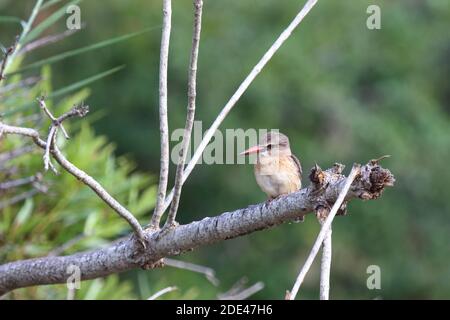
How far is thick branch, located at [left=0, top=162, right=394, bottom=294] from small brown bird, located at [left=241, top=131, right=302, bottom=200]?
939mm

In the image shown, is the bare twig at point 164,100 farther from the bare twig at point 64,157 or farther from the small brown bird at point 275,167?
the small brown bird at point 275,167

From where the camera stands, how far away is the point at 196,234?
9.39 ft

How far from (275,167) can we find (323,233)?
153cm

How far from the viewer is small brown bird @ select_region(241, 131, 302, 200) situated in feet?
12.5

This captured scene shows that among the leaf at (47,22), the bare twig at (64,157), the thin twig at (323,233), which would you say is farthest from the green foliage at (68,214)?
the thin twig at (323,233)

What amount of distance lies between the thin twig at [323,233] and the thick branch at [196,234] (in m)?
0.04

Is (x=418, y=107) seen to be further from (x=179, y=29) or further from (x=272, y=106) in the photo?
(x=179, y=29)

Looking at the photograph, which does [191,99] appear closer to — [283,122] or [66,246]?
[66,246]

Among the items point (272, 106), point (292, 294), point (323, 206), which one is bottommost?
point (292, 294)

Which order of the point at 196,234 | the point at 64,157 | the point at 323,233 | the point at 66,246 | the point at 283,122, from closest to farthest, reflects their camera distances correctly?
the point at 323,233, the point at 64,157, the point at 196,234, the point at 66,246, the point at 283,122

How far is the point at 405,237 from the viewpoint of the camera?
12148mm

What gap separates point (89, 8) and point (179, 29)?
5.21 ft

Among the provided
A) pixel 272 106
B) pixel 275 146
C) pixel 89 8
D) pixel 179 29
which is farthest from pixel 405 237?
pixel 275 146

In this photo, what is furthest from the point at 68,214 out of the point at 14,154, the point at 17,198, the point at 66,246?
the point at 14,154
